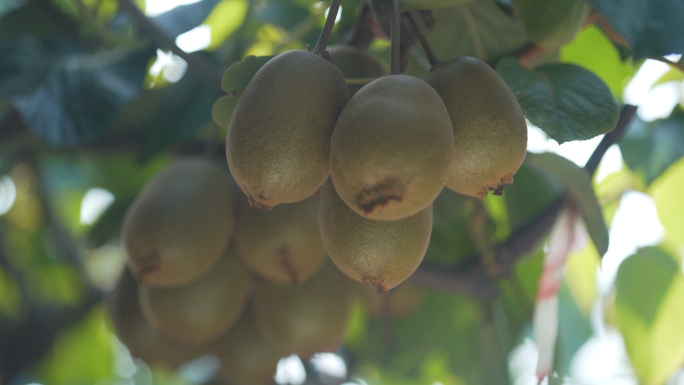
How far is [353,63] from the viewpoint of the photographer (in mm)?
719

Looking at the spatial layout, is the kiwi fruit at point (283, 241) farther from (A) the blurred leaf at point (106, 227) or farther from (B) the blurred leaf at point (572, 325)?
(B) the blurred leaf at point (572, 325)

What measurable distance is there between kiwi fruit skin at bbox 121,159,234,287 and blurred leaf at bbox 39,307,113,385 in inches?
37.0

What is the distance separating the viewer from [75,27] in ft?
4.59

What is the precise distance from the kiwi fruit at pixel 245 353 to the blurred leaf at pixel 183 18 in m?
0.50

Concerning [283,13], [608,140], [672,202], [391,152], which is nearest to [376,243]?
[391,152]

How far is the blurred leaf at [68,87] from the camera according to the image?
38.4 inches

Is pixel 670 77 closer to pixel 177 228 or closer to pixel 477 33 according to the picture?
pixel 477 33

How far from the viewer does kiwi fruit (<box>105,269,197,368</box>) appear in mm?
997

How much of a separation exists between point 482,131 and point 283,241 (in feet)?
1.33

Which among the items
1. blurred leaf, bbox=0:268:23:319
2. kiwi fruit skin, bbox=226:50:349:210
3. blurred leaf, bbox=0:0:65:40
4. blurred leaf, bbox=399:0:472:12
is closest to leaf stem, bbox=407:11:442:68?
blurred leaf, bbox=399:0:472:12

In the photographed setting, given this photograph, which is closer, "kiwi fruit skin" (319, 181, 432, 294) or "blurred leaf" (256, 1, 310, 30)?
"kiwi fruit skin" (319, 181, 432, 294)

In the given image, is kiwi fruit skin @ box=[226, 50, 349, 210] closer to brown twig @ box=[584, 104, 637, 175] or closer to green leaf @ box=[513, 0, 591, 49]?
green leaf @ box=[513, 0, 591, 49]

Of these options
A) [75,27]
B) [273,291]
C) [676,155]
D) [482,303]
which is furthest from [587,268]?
[75,27]

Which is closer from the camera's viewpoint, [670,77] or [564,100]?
[564,100]
